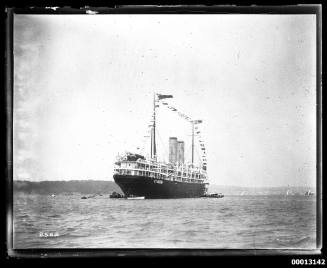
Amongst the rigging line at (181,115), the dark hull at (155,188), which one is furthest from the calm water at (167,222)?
the rigging line at (181,115)

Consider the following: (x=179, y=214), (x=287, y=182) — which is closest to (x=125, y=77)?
(x=179, y=214)

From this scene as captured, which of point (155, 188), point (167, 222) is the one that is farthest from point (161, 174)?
point (167, 222)

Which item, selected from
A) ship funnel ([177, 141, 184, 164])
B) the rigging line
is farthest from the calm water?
the rigging line

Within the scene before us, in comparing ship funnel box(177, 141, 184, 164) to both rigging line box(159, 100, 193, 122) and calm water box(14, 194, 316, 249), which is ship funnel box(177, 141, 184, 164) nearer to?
rigging line box(159, 100, 193, 122)

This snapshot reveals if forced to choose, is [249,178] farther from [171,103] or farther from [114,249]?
[114,249]

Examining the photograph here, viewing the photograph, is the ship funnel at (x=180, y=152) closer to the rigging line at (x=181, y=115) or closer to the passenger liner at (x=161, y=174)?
the passenger liner at (x=161, y=174)

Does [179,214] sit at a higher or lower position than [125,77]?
lower

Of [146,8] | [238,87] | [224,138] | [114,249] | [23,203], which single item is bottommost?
[114,249]
